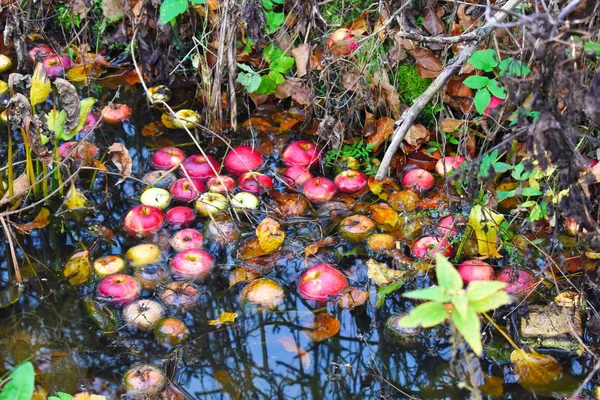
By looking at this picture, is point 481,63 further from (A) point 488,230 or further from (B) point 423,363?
(B) point 423,363

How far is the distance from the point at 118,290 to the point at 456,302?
159 centimetres

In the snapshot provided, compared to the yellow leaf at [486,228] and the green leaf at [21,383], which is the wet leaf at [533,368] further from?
the green leaf at [21,383]

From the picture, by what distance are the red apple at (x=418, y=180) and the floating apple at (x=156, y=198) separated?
1.09 metres

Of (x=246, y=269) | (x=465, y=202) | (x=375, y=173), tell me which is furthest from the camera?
(x=375, y=173)

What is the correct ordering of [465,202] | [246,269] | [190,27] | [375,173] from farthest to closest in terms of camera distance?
[190,27]
[375,173]
[465,202]
[246,269]

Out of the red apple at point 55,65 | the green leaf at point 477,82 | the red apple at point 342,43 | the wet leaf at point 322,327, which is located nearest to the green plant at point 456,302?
the wet leaf at point 322,327

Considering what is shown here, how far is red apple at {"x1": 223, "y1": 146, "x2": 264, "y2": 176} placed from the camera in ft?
11.2

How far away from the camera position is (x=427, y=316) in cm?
144

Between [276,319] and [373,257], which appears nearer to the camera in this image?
[276,319]

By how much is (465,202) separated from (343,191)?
0.55 metres

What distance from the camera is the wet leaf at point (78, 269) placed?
2.79m

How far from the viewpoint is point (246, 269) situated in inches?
112

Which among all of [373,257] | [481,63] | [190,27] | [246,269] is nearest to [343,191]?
[373,257]

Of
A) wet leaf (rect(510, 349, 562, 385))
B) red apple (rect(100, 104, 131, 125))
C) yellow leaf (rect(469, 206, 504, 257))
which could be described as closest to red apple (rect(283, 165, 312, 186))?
yellow leaf (rect(469, 206, 504, 257))
